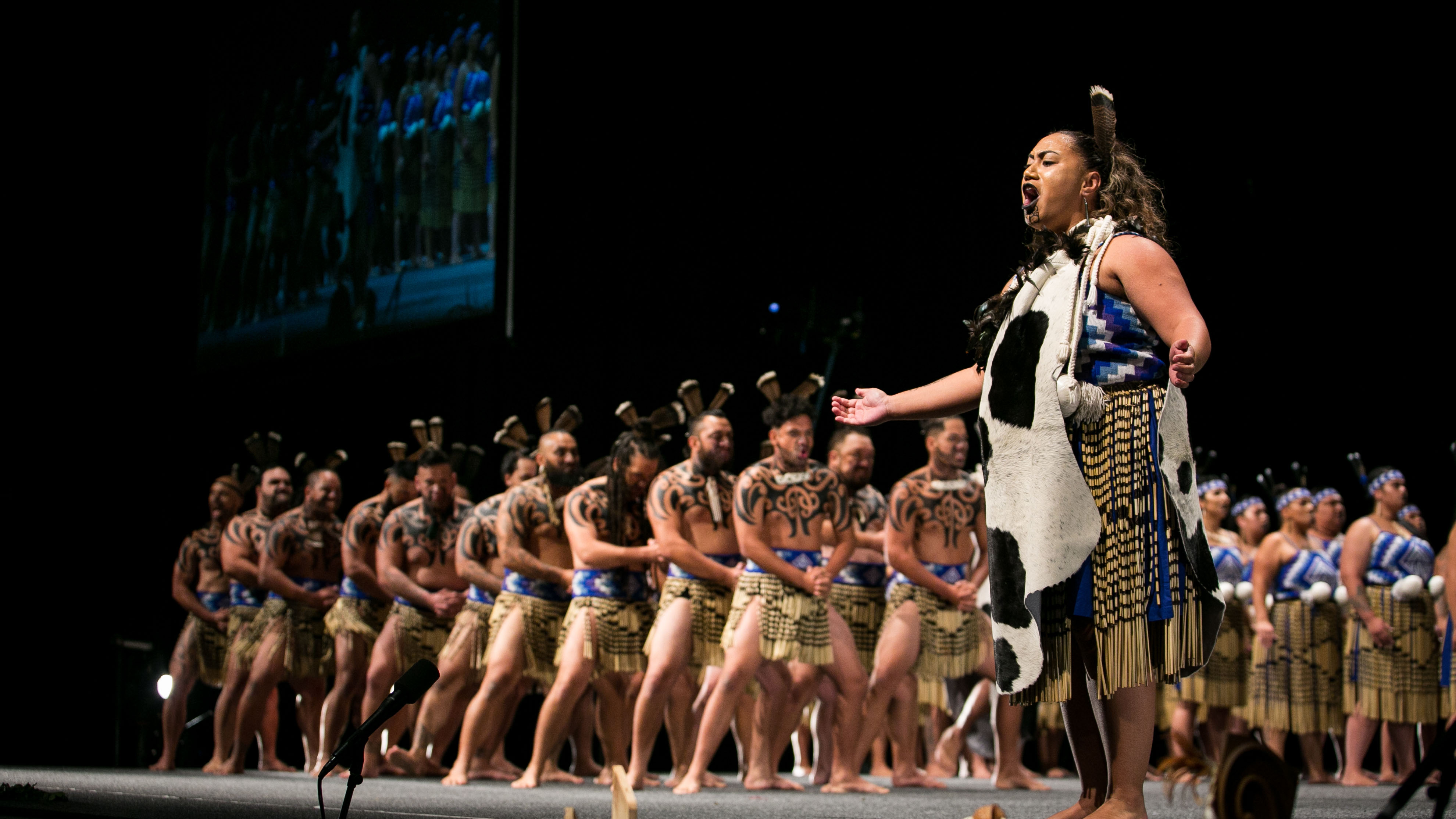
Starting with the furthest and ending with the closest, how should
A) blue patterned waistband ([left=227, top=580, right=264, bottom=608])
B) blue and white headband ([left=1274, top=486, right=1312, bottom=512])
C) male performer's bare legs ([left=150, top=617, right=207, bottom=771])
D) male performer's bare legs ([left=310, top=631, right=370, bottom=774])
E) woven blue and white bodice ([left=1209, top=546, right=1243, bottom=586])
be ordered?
blue patterned waistband ([left=227, top=580, right=264, bottom=608]) < woven blue and white bodice ([left=1209, top=546, right=1243, bottom=586]) < male performer's bare legs ([left=150, top=617, right=207, bottom=771]) < blue and white headband ([left=1274, top=486, right=1312, bottom=512]) < male performer's bare legs ([left=310, top=631, right=370, bottom=774])

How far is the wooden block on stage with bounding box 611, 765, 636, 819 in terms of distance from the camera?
9.43 feet

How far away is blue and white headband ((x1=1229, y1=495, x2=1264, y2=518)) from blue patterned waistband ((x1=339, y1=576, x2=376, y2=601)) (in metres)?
5.29

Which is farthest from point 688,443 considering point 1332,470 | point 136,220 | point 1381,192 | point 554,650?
point 136,220

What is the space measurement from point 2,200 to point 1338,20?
9.39 metres

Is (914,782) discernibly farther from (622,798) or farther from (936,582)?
(622,798)

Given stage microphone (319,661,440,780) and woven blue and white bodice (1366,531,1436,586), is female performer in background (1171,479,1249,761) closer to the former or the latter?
woven blue and white bodice (1366,531,1436,586)

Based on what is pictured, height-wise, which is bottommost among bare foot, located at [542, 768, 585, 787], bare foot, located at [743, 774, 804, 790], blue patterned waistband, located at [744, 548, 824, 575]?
bare foot, located at [542, 768, 585, 787]

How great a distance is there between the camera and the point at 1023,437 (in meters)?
2.85

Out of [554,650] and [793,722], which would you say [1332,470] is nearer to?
[793,722]

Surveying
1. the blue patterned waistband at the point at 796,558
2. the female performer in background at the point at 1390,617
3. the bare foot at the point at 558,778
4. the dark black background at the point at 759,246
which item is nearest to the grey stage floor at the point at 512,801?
the bare foot at the point at 558,778

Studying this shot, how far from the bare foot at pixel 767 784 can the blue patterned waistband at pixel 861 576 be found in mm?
1182

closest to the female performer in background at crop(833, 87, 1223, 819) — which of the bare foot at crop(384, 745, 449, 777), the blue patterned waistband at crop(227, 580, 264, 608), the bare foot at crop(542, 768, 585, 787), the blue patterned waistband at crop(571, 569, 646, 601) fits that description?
the blue patterned waistband at crop(571, 569, 646, 601)

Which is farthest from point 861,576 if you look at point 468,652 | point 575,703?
point 468,652

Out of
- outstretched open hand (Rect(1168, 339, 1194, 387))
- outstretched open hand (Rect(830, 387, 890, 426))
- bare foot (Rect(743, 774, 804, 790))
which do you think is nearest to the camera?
outstretched open hand (Rect(1168, 339, 1194, 387))
